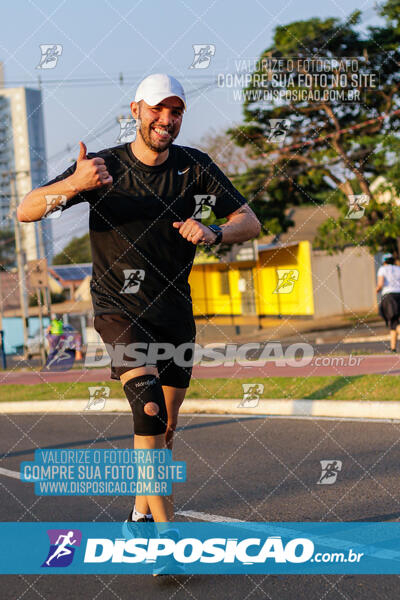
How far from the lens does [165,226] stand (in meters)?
4.17

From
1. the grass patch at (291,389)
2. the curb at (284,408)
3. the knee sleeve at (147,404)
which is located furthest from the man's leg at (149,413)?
the grass patch at (291,389)

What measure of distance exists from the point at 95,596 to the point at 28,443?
17.8 feet

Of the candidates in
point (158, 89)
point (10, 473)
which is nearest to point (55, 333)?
point (10, 473)

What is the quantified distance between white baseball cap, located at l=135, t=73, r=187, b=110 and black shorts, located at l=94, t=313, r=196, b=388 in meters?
1.07

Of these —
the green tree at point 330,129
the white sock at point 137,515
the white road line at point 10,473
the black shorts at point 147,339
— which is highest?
the green tree at point 330,129

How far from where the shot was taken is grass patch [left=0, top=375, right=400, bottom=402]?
9.98 m

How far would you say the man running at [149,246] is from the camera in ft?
13.3

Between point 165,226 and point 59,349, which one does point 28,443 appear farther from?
point 59,349

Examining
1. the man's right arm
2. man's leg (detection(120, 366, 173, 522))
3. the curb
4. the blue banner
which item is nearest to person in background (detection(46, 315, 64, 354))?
the curb

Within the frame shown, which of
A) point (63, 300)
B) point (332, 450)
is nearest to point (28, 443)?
point (332, 450)

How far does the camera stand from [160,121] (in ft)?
13.3

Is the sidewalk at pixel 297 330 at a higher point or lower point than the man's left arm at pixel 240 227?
lower

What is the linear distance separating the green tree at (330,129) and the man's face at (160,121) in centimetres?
1934

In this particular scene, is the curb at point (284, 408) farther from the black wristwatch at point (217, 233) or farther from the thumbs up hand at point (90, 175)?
the thumbs up hand at point (90, 175)
